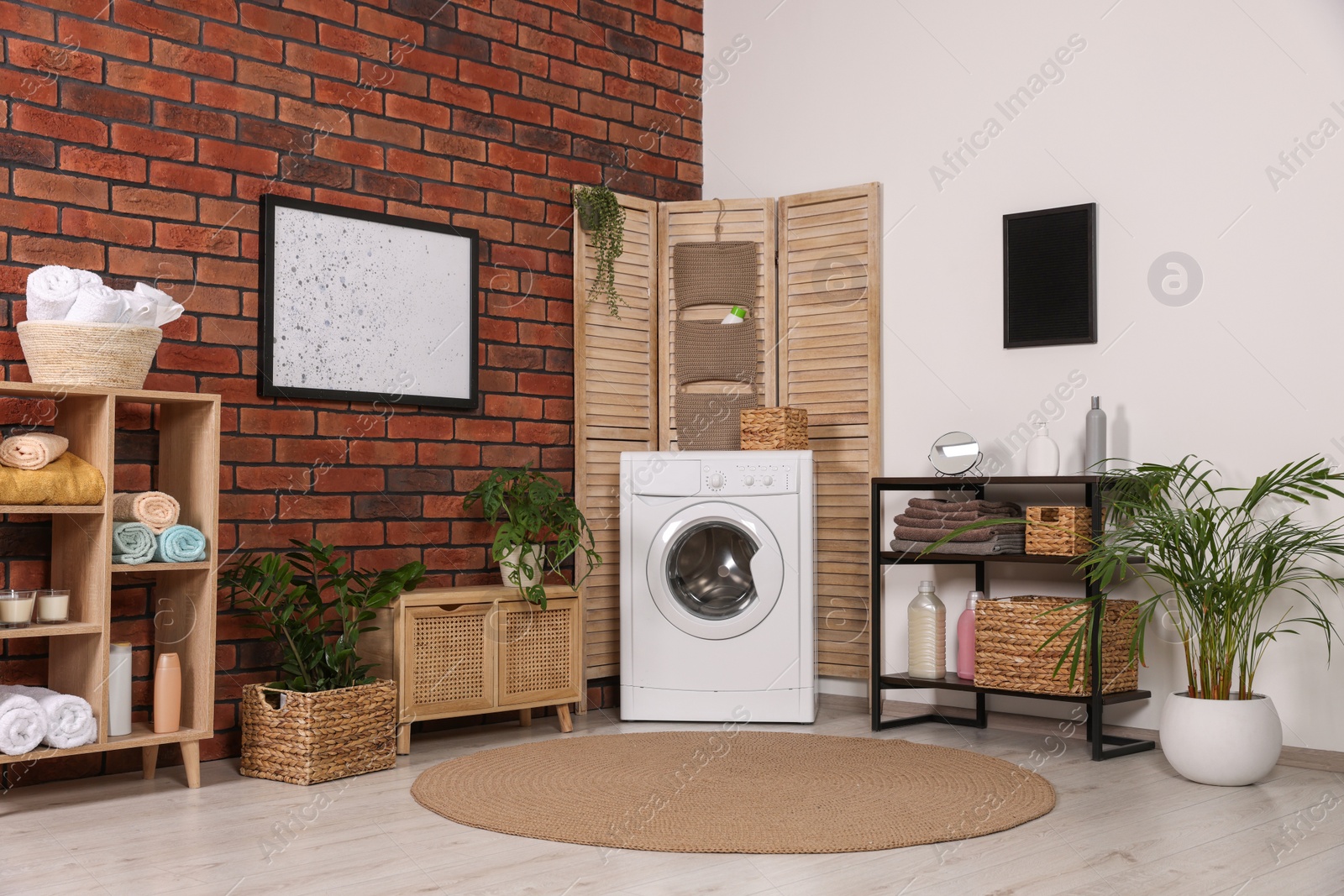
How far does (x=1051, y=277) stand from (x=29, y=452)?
10.1ft

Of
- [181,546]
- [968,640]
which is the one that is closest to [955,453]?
[968,640]

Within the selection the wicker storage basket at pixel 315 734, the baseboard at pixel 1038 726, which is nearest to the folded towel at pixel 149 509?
the wicker storage basket at pixel 315 734

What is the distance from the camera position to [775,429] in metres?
4.34

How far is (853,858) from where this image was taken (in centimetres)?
257

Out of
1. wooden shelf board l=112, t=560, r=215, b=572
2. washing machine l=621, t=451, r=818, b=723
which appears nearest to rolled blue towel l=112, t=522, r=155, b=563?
wooden shelf board l=112, t=560, r=215, b=572

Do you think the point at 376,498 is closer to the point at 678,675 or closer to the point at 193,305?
the point at 193,305

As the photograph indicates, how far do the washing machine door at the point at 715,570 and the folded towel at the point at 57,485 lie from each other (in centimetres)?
184

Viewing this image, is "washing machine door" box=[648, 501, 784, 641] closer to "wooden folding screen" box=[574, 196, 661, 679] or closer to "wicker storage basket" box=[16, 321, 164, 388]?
"wooden folding screen" box=[574, 196, 661, 679]

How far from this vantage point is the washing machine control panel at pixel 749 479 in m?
4.19

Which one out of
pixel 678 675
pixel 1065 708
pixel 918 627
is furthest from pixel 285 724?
pixel 1065 708

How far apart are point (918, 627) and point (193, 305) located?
2487mm

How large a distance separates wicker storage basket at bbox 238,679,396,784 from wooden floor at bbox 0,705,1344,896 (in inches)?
3.0

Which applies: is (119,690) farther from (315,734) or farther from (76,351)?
(76,351)

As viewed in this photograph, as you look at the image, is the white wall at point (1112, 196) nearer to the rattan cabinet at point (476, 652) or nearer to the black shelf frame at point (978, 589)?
the black shelf frame at point (978, 589)
